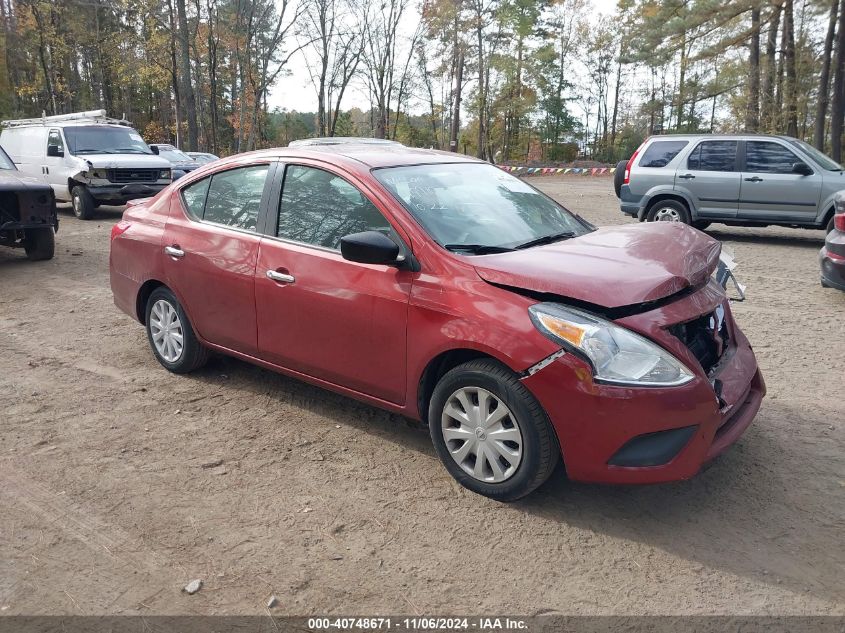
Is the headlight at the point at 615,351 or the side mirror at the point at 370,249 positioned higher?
the side mirror at the point at 370,249

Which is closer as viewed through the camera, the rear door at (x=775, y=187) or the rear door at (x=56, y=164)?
the rear door at (x=775, y=187)

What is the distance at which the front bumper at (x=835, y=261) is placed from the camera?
6840 mm

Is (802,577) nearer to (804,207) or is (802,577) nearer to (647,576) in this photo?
(647,576)

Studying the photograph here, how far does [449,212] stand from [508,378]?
1.14m

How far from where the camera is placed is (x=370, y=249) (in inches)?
135

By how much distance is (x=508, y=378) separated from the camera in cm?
312

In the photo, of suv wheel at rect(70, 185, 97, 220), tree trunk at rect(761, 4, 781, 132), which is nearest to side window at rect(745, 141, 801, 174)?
suv wheel at rect(70, 185, 97, 220)

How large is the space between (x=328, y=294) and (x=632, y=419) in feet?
5.80

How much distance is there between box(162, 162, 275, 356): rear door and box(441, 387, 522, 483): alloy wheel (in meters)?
1.57

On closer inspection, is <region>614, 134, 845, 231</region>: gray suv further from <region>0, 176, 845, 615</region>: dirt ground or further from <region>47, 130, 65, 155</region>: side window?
<region>47, 130, 65, 155</region>: side window

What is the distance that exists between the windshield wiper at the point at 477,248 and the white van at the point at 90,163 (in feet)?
41.8

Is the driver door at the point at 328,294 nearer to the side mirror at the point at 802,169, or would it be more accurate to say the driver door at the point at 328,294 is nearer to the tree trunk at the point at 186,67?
the side mirror at the point at 802,169

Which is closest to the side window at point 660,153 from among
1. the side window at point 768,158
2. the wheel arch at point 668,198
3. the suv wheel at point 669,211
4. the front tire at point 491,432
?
the wheel arch at point 668,198

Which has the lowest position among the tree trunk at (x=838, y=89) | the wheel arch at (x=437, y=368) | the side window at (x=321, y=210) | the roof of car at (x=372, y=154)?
the wheel arch at (x=437, y=368)
